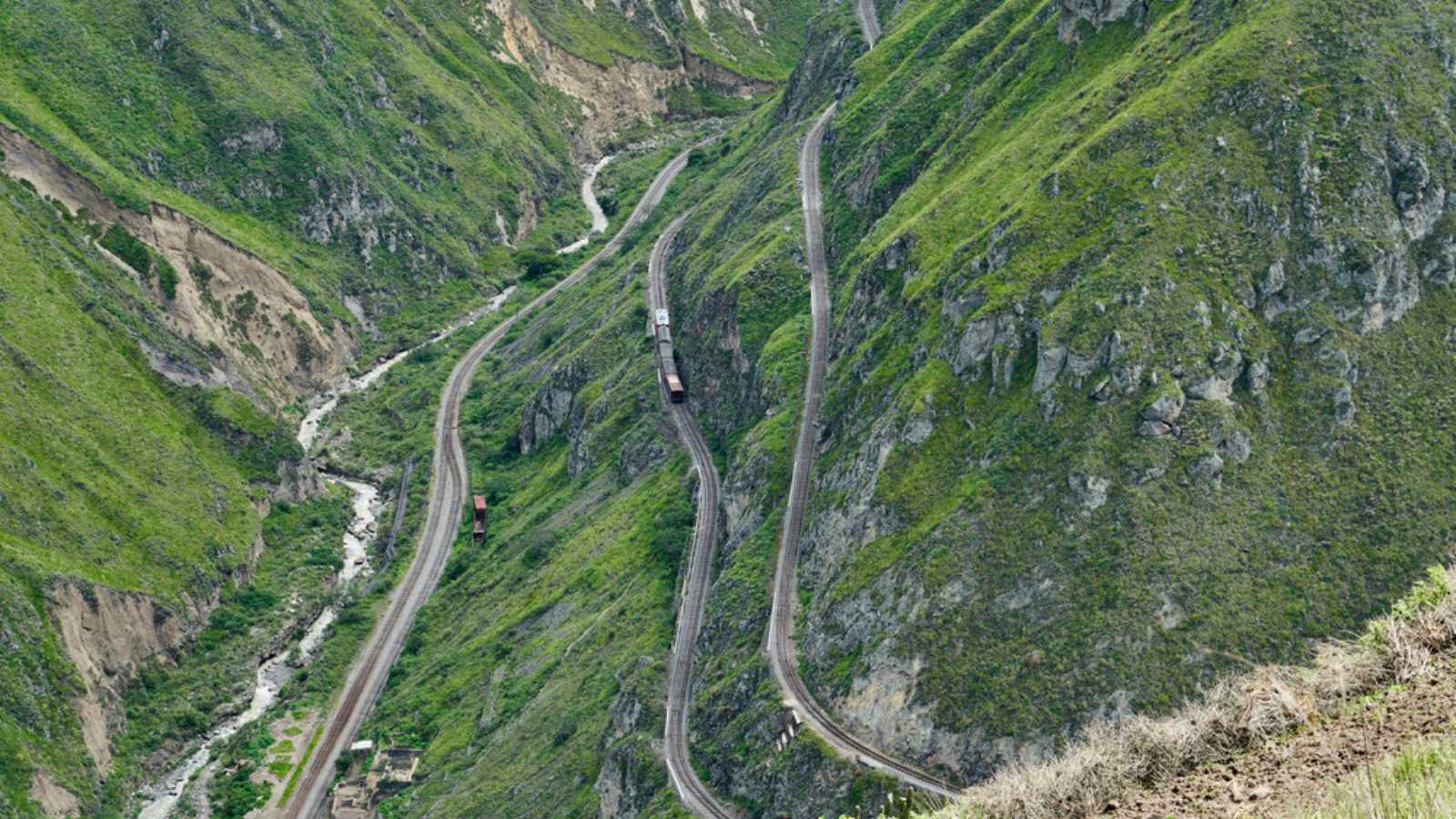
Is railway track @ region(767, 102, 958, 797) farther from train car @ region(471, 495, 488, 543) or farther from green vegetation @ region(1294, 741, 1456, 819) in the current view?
green vegetation @ region(1294, 741, 1456, 819)

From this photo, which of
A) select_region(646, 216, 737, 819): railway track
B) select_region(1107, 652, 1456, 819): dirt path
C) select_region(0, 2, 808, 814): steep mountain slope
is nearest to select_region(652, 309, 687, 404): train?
select_region(646, 216, 737, 819): railway track

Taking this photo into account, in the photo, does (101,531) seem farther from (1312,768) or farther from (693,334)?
(1312,768)

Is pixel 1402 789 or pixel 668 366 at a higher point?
pixel 1402 789

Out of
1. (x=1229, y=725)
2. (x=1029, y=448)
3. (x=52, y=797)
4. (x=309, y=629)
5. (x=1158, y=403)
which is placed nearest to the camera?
(x=1229, y=725)

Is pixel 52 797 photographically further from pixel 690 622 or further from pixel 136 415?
pixel 136 415

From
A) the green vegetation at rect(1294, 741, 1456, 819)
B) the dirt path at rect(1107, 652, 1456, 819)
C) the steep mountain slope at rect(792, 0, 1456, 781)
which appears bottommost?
the steep mountain slope at rect(792, 0, 1456, 781)

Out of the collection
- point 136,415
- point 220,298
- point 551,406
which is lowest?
point 551,406

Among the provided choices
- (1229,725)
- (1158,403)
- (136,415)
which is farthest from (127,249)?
(1229,725)
